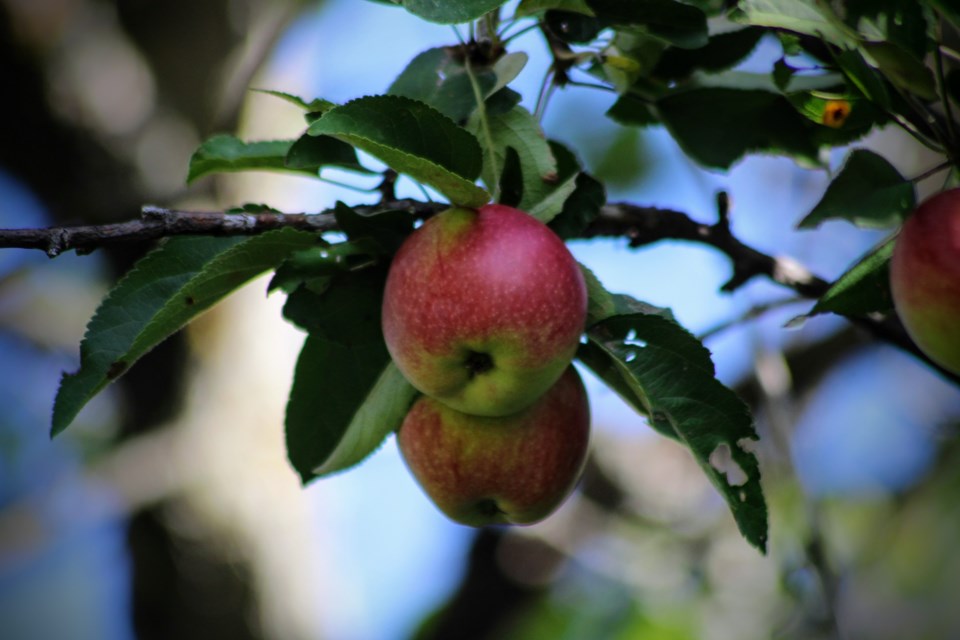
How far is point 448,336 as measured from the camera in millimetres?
828

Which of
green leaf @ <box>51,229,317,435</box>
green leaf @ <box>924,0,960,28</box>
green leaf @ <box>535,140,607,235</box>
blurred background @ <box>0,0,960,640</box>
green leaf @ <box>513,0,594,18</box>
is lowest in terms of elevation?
blurred background @ <box>0,0,960,640</box>

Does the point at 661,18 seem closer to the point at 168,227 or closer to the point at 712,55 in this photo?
the point at 712,55

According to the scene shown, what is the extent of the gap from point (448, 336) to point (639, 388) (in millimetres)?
166

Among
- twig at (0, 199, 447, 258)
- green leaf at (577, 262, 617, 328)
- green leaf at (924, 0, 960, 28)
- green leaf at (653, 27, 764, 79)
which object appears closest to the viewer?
twig at (0, 199, 447, 258)

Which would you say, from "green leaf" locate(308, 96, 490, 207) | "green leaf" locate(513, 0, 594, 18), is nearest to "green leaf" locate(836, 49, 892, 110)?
"green leaf" locate(513, 0, 594, 18)

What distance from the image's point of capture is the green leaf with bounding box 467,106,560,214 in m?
0.90

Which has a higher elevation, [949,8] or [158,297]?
[949,8]

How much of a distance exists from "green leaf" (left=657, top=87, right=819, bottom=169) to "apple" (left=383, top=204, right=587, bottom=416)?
1.09ft

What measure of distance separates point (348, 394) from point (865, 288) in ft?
1.67

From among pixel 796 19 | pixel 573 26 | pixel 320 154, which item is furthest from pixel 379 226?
pixel 796 19

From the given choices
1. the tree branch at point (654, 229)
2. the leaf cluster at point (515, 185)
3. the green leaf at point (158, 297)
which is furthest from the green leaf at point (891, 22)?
the green leaf at point (158, 297)

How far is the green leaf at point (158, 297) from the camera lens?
0.82 m

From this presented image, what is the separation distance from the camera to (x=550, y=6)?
3.01 feet

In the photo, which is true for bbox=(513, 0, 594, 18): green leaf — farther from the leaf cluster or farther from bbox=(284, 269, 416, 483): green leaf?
bbox=(284, 269, 416, 483): green leaf
